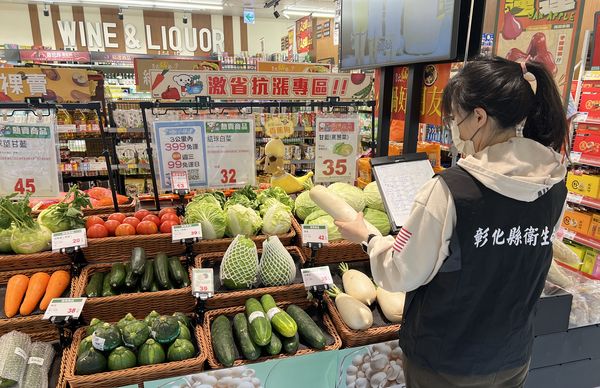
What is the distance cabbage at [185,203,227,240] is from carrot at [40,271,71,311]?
0.60 meters

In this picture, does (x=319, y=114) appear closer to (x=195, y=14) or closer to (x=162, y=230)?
(x=162, y=230)

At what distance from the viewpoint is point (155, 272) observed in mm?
1861

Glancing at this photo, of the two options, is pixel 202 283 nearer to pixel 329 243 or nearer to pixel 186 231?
pixel 186 231

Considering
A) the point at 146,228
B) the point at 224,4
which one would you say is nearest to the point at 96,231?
the point at 146,228

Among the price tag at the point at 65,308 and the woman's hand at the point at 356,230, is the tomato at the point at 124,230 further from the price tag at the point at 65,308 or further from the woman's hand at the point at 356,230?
the woman's hand at the point at 356,230

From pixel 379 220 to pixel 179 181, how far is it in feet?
3.69

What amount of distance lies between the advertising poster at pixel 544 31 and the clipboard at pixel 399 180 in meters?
3.05

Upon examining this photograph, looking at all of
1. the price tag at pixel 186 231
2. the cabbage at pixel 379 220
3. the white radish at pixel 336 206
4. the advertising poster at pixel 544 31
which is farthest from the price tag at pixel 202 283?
the advertising poster at pixel 544 31

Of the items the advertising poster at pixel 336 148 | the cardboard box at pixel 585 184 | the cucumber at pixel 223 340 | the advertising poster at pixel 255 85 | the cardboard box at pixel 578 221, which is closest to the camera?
the cucumber at pixel 223 340

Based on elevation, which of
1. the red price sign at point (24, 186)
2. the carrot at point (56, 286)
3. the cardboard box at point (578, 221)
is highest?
the red price sign at point (24, 186)

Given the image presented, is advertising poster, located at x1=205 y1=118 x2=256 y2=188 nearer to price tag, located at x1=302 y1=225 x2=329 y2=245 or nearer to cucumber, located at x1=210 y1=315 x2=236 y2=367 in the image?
price tag, located at x1=302 y1=225 x2=329 y2=245

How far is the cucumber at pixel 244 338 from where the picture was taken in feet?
4.93

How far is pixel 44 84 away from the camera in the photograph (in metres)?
4.81

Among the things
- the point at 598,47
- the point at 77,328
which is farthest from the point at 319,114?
the point at 598,47
